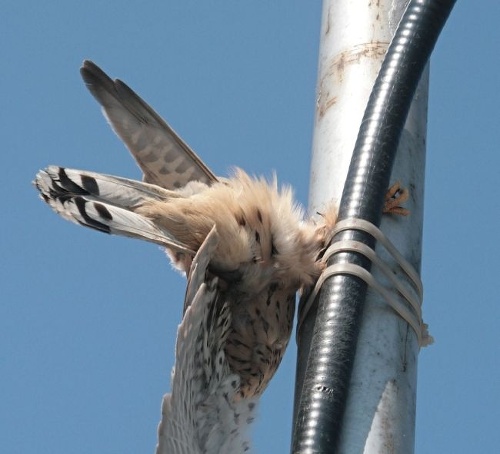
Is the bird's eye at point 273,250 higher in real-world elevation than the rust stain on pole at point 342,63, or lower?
lower

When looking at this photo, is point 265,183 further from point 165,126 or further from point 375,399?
point 375,399

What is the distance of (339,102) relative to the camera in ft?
8.39

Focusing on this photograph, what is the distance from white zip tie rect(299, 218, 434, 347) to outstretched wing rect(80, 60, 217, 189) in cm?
111

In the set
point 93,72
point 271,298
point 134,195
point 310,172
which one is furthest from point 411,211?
point 93,72

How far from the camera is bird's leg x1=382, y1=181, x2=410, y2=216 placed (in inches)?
91.7

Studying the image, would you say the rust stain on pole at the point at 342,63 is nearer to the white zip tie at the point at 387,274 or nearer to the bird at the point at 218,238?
the bird at the point at 218,238

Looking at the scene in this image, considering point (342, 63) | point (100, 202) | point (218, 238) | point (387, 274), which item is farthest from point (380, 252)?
point (100, 202)

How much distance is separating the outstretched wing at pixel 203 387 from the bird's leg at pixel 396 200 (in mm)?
570

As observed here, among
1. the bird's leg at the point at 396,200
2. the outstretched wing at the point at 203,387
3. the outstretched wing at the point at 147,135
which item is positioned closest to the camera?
the bird's leg at the point at 396,200

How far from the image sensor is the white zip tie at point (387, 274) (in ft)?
7.07

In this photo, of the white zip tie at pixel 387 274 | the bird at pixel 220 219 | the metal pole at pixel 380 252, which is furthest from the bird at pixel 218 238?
the white zip tie at pixel 387 274

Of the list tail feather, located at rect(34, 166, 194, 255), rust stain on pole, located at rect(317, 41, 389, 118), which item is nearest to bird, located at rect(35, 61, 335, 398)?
tail feather, located at rect(34, 166, 194, 255)

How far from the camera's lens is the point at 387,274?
2225 millimetres

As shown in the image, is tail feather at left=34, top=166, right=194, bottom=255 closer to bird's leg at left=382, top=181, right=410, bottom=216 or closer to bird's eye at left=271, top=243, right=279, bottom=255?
bird's eye at left=271, top=243, right=279, bottom=255
